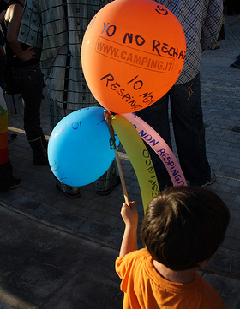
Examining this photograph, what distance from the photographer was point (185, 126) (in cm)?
370

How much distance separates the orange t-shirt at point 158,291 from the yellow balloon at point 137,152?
0.54 meters


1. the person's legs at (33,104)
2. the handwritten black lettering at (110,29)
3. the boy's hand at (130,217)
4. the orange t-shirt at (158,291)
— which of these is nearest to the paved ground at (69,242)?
the person's legs at (33,104)

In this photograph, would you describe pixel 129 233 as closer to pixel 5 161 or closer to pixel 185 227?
pixel 185 227

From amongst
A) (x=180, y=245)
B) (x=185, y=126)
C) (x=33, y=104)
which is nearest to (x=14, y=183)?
(x=33, y=104)

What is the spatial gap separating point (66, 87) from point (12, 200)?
114cm

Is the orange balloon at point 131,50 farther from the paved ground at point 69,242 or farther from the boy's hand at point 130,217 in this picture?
the paved ground at point 69,242

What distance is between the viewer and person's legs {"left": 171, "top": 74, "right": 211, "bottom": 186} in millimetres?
3514

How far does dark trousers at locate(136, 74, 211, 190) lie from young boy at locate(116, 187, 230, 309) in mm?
1993

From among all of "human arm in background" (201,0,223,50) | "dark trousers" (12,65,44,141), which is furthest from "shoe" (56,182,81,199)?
"human arm in background" (201,0,223,50)

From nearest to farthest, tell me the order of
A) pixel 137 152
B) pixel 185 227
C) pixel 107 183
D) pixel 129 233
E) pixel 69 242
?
pixel 185 227
pixel 129 233
pixel 137 152
pixel 69 242
pixel 107 183

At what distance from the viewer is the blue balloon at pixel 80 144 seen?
7.31 ft

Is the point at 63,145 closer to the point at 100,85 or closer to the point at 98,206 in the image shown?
the point at 100,85

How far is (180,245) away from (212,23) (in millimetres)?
2377
